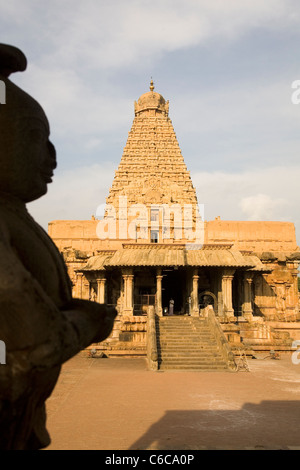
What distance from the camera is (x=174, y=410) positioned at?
9266 mm

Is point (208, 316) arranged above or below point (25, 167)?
below

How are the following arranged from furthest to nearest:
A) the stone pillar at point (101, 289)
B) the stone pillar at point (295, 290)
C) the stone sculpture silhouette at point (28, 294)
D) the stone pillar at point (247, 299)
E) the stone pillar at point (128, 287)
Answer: the stone pillar at point (295, 290), the stone pillar at point (101, 289), the stone pillar at point (247, 299), the stone pillar at point (128, 287), the stone sculpture silhouette at point (28, 294)

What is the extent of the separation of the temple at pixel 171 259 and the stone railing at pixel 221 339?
0.15 m

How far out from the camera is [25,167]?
9.25 feet

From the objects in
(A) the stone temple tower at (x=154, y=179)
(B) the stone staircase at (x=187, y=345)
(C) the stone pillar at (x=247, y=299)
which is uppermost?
(A) the stone temple tower at (x=154, y=179)

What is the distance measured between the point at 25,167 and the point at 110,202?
3173 centimetres

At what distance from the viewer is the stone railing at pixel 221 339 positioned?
1500cm

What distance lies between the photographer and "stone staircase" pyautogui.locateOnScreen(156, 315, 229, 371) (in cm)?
1517

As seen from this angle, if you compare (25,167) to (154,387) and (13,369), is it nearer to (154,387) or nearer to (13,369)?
(13,369)

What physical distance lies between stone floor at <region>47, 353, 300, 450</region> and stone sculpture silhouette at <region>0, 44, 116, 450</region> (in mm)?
3800

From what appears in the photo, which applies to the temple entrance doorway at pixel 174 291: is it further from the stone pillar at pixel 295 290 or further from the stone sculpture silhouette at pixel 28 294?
the stone sculpture silhouette at pixel 28 294

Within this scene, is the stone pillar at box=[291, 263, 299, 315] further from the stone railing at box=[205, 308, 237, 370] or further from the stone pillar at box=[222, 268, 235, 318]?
the stone railing at box=[205, 308, 237, 370]

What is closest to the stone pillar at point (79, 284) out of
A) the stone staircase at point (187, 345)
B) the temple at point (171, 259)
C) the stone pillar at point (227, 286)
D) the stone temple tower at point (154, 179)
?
the temple at point (171, 259)
